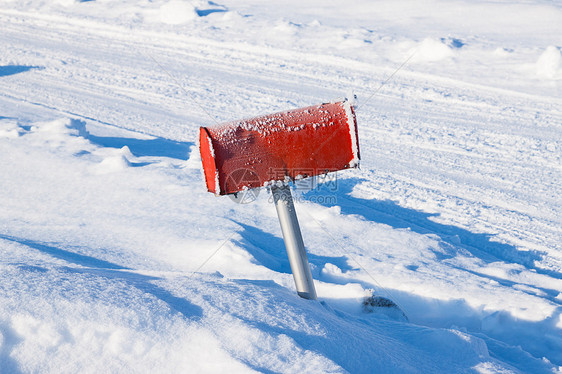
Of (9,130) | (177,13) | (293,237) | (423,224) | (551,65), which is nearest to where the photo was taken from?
(293,237)

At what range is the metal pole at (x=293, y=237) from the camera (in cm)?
183

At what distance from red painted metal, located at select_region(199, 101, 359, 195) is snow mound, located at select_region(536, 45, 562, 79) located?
5.73 m

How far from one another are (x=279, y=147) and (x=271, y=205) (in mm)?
1835

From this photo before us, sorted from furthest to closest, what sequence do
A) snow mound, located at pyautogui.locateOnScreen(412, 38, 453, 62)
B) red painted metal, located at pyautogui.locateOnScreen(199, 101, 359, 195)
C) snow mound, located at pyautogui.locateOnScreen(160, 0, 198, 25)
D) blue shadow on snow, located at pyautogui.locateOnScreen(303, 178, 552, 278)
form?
snow mound, located at pyautogui.locateOnScreen(160, 0, 198, 25), snow mound, located at pyautogui.locateOnScreen(412, 38, 453, 62), blue shadow on snow, located at pyautogui.locateOnScreen(303, 178, 552, 278), red painted metal, located at pyautogui.locateOnScreen(199, 101, 359, 195)

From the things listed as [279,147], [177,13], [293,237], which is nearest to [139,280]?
[293,237]

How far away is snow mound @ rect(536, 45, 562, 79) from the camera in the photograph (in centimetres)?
664

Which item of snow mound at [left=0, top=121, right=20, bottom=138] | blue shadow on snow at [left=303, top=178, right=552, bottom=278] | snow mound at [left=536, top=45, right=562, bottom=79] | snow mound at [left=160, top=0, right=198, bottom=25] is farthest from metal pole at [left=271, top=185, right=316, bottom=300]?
snow mound at [left=160, top=0, right=198, bottom=25]

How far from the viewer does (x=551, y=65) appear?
667 centimetres

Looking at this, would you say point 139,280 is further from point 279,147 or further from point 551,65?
point 551,65

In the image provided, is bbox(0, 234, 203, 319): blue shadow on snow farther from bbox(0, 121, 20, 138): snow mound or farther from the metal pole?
bbox(0, 121, 20, 138): snow mound

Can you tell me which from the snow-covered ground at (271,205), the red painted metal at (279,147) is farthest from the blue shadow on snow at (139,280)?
the red painted metal at (279,147)

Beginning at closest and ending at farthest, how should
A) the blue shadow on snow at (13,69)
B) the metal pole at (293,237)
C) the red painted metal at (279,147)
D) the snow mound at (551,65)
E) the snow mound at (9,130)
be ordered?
the red painted metal at (279,147) → the metal pole at (293,237) → the snow mound at (9,130) → the snow mound at (551,65) → the blue shadow on snow at (13,69)

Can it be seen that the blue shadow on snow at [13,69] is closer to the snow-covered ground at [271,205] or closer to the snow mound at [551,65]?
the snow-covered ground at [271,205]

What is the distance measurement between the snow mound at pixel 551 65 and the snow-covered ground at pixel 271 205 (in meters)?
0.03
